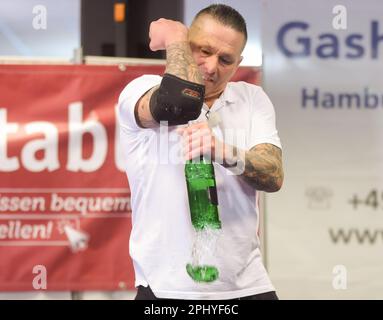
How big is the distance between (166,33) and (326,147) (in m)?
1.36

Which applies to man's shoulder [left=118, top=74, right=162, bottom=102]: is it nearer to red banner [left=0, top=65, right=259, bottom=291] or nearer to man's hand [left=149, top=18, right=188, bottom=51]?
man's hand [left=149, top=18, right=188, bottom=51]

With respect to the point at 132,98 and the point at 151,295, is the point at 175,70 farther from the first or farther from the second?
the point at 151,295

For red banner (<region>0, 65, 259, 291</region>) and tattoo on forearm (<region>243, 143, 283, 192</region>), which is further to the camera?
red banner (<region>0, 65, 259, 291</region>)

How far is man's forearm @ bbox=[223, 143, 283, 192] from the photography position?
1252mm

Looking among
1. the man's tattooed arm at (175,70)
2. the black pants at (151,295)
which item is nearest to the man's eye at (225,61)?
the man's tattooed arm at (175,70)

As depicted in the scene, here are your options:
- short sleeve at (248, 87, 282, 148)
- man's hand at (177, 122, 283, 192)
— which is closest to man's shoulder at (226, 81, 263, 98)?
short sleeve at (248, 87, 282, 148)

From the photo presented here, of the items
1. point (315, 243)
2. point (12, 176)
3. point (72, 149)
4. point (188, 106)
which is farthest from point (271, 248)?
point (188, 106)

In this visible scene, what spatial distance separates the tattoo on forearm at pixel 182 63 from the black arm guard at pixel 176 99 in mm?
19

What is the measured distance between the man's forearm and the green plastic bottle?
8 centimetres

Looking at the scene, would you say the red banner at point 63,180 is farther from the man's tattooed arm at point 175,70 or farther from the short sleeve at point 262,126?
the man's tattooed arm at point 175,70

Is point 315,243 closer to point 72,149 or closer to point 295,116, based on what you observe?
point 295,116

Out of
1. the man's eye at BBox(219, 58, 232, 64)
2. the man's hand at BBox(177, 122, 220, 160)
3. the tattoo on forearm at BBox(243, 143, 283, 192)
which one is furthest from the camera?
the man's eye at BBox(219, 58, 232, 64)

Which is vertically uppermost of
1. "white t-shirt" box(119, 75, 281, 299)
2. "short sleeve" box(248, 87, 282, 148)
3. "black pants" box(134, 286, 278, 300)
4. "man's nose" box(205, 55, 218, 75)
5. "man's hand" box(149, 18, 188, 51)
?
"man's hand" box(149, 18, 188, 51)
